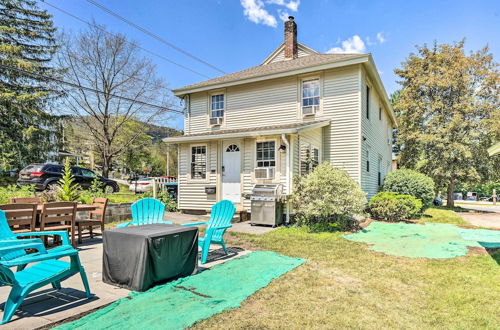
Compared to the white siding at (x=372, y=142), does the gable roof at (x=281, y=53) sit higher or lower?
higher

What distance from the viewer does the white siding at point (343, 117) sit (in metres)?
10.7

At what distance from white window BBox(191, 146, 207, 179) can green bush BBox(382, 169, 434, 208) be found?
8054 mm

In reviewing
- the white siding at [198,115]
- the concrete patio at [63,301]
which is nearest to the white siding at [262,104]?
the white siding at [198,115]

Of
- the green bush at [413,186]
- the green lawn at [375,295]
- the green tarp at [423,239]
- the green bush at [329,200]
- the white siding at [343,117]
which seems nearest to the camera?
the green lawn at [375,295]

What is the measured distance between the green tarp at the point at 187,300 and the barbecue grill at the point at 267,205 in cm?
408

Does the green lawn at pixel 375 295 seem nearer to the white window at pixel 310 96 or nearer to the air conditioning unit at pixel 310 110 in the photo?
the air conditioning unit at pixel 310 110

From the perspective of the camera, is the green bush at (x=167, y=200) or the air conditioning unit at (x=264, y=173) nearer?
the air conditioning unit at (x=264, y=173)

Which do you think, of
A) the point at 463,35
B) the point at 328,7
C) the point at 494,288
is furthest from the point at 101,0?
the point at 463,35

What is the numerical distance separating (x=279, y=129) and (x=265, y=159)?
4.65ft

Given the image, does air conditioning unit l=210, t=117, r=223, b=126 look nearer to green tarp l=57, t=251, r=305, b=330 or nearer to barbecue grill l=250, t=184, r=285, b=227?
barbecue grill l=250, t=184, r=285, b=227

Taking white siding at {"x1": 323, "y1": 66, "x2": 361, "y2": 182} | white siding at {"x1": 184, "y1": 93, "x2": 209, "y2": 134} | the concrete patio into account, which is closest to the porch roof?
white siding at {"x1": 323, "y1": 66, "x2": 361, "y2": 182}

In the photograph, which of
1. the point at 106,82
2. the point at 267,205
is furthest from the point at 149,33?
the point at 267,205

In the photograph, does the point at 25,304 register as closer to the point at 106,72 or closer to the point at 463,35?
the point at 106,72

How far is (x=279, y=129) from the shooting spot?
9469mm
